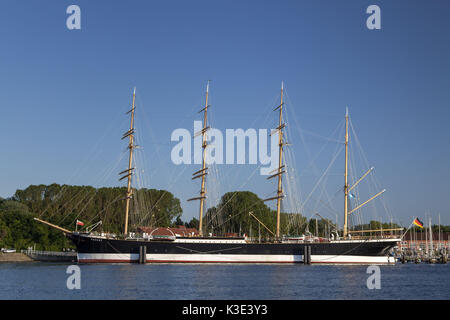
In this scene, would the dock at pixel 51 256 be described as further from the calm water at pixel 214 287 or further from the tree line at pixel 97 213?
the calm water at pixel 214 287

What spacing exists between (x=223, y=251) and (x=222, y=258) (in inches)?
45.4

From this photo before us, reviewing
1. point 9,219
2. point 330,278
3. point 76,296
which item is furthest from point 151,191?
point 76,296

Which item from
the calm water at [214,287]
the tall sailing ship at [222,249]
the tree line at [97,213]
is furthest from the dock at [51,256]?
the calm water at [214,287]

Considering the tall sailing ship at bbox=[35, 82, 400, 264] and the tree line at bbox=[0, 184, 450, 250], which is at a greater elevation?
the tree line at bbox=[0, 184, 450, 250]

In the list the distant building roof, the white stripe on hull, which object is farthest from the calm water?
the distant building roof

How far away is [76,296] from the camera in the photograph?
132 ft

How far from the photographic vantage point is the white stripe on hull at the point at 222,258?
3317 inches

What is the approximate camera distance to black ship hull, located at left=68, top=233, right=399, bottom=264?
84.5 meters

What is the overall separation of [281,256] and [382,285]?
118 feet

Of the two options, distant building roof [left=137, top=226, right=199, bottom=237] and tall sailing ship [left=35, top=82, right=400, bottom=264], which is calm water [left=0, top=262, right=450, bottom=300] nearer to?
tall sailing ship [left=35, top=82, right=400, bottom=264]

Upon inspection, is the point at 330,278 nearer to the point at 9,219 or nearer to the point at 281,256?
the point at 281,256

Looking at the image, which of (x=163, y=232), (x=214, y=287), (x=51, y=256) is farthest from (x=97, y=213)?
(x=214, y=287)

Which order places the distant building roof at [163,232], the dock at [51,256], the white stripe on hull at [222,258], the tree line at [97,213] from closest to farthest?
the white stripe on hull at [222,258] → the distant building roof at [163,232] → the dock at [51,256] → the tree line at [97,213]

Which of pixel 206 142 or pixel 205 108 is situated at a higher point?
pixel 205 108
